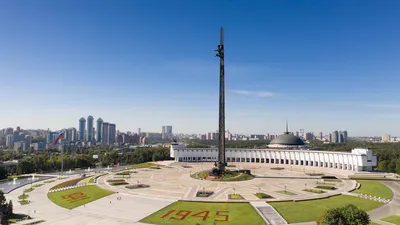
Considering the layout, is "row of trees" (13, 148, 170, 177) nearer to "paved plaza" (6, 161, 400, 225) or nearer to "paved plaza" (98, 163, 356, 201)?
"paved plaza" (6, 161, 400, 225)

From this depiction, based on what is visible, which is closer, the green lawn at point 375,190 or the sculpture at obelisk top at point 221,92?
the green lawn at point 375,190

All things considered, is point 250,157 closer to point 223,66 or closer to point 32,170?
point 223,66

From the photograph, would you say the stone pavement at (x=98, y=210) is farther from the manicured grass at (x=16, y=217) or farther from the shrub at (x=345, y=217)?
the shrub at (x=345, y=217)

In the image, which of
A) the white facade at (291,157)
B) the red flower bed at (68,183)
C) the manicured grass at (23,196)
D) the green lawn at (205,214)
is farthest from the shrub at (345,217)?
the white facade at (291,157)

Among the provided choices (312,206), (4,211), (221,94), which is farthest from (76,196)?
(312,206)

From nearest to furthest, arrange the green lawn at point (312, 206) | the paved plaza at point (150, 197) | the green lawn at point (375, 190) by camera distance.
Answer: the green lawn at point (312, 206)
the paved plaza at point (150, 197)
the green lawn at point (375, 190)

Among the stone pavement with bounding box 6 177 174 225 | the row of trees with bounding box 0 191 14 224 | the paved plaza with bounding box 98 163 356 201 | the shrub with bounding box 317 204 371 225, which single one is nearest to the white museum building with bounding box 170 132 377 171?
the paved plaza with bounding box 98 163 356 201

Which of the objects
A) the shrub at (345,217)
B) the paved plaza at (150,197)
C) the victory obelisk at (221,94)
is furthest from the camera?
the victory obelisk at (221,94)
